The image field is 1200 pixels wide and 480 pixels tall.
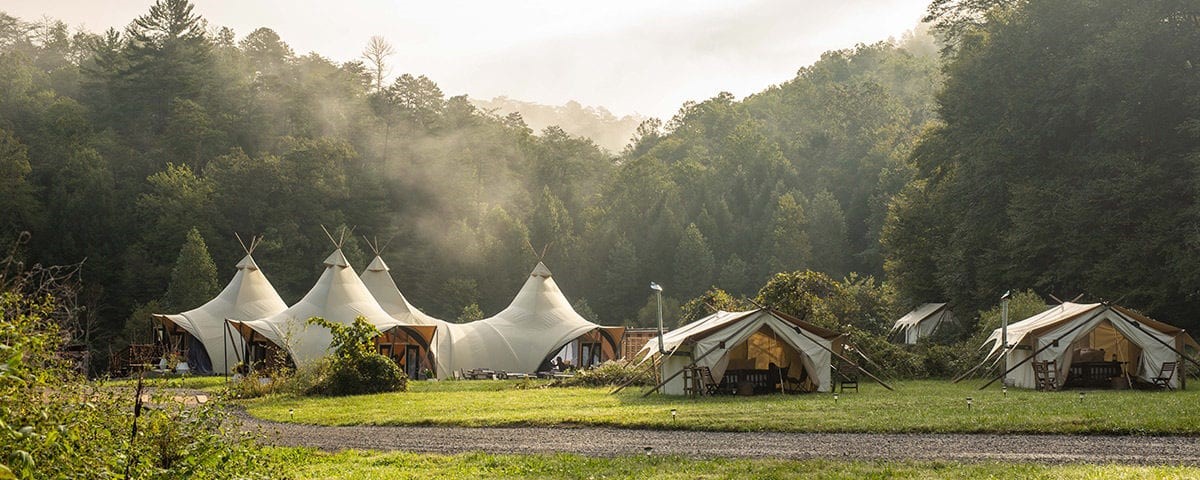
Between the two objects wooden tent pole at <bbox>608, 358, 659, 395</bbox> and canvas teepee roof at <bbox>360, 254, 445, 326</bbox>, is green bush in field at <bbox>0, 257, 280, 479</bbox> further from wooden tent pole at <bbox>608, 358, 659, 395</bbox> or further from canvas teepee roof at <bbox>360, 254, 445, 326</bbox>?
canvas teepee roof at <bbox>360, 254, 445, 326</bbox>

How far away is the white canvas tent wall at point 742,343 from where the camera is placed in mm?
24547

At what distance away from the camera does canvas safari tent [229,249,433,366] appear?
34.8m

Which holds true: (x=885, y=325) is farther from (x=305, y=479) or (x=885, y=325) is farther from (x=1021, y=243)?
(x=305, y=479)

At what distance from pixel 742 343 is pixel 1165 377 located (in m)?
9.29

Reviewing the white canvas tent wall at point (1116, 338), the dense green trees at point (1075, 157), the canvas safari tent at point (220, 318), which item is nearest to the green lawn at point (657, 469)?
the white canvas tent wall at point (1116, 338)

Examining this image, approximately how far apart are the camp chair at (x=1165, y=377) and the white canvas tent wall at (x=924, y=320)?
59.5 ft

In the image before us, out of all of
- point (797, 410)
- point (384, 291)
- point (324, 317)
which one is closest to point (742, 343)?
point (797, 410)

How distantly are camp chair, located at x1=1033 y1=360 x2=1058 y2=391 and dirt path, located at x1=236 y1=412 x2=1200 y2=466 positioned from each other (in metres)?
10.6

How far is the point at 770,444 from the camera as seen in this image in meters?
14.4

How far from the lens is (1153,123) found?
1324 inches

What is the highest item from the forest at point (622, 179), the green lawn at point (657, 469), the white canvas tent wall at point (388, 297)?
the forest at point (622, 179)

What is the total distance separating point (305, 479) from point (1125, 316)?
2018cm

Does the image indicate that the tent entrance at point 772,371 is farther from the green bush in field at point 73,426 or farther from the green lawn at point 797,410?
the green bush in field at point 73,426

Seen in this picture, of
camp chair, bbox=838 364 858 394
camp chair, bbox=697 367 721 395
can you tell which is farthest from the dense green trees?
camp chair, bbox=697 367 721 395
